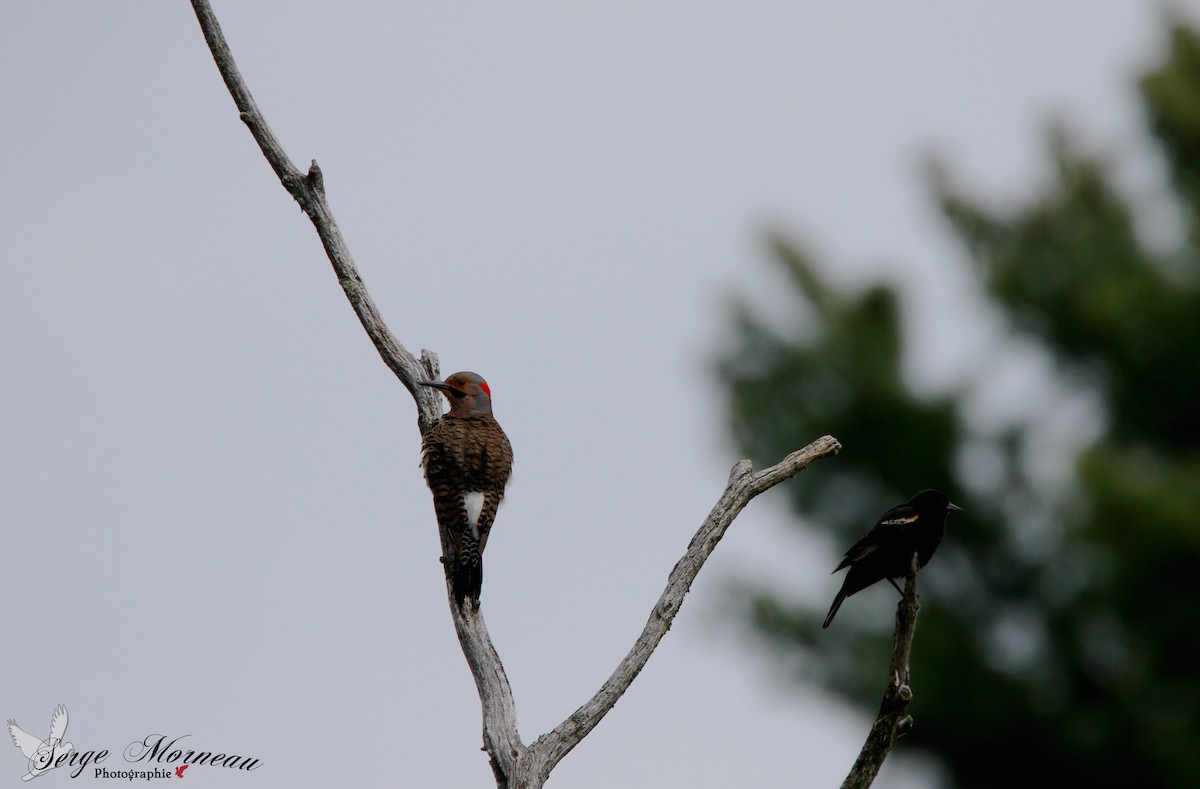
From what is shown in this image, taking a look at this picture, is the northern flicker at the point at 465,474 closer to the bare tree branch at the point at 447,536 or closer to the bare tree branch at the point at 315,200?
the bare tree branch at the point at 447,536

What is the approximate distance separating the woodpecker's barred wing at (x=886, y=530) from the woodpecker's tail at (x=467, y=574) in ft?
5.28

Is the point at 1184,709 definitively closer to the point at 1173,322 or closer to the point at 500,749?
the point at 1173,322

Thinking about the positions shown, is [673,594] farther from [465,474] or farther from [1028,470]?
[1028,470]

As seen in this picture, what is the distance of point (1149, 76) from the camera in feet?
46.3

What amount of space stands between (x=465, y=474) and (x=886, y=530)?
192 cm

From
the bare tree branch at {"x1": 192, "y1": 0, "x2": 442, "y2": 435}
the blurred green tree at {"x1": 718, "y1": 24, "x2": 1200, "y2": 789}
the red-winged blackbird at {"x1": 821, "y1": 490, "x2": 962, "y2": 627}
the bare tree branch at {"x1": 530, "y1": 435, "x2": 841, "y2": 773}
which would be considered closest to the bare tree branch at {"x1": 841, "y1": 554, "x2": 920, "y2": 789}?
the bare tree branch at {"x1": 530, "y1": 435, "x2": 841, "y2": 773}

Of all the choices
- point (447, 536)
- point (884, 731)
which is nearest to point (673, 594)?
point (884, 731)

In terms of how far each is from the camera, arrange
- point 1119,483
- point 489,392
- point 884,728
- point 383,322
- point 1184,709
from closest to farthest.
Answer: point 884,728 < point 383,322 < point 489,392 < point 1119,483 < point 1184,709

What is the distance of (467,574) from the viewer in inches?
205

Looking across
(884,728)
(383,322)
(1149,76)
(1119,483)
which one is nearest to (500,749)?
(884,728)

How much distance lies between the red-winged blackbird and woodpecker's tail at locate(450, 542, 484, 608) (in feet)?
5.22

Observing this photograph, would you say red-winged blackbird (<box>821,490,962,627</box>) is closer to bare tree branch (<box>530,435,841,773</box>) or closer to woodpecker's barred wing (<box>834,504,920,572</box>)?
woodpecker's barred wing (<box>834,504,920,572</box>)

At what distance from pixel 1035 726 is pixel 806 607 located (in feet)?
8.76

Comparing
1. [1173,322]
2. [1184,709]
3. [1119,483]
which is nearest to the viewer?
[1119,483]
